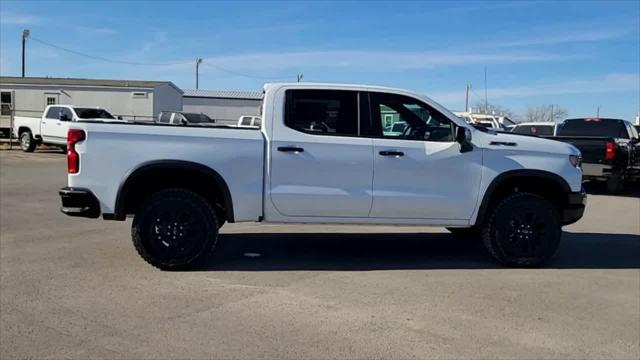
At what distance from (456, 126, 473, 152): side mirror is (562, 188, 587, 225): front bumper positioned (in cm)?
140

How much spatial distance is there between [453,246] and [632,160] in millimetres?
9576

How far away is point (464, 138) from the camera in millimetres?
7047

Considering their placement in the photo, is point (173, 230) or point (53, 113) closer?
point (173, 230)

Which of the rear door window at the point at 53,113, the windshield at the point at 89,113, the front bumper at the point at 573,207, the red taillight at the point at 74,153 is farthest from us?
the rear door window at the point at 53,113

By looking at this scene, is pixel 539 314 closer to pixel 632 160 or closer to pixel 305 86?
pixel 305 86

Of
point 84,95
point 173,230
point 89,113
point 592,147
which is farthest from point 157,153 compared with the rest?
point 84,95

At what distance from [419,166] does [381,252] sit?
144 centimetres

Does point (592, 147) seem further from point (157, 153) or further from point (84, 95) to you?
point (84, 95)

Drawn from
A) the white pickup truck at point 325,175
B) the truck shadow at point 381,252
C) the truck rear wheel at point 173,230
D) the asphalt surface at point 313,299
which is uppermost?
the white pickup truck at point 325,175

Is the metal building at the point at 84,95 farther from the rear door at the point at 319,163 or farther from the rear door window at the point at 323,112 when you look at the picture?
the rear door at the point at 319,163

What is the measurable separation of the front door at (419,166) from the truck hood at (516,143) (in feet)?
0.54

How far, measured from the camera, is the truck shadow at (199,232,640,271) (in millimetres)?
7227

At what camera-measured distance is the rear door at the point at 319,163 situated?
6.85 metres

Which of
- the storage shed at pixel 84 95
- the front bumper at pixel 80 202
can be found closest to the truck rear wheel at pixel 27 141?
the storage shed at pixel 84 95
